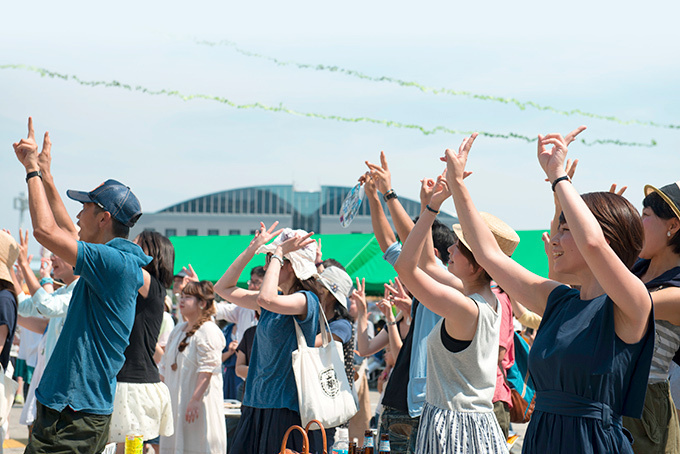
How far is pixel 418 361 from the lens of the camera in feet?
14.3

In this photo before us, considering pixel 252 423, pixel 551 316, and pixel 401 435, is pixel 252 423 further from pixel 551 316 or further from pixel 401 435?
pixel 551 316

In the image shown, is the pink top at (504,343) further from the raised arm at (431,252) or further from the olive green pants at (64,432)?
the olive green pants at (64,432)

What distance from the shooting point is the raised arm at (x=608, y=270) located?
87.2 inches

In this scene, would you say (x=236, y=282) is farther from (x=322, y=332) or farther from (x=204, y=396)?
(x=204, y=396)

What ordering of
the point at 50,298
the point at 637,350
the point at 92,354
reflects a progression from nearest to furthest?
1. the point at 637,350
2. the point at 92,354
3. the point at 50,298

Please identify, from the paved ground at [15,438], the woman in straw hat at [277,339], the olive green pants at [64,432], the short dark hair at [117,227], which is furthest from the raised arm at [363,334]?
the paved ground at [15,438]

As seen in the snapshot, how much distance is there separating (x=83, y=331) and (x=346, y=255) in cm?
1033

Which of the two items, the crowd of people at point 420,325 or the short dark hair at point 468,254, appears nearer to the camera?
the crowd of people at point 420,325

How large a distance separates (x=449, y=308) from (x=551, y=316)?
516 millimetres

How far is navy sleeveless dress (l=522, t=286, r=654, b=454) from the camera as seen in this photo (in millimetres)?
2324

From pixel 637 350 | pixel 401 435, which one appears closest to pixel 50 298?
pixel 401 435

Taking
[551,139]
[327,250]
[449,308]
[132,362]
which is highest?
[327,250]

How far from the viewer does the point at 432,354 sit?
3.28 meters

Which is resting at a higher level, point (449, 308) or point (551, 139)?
point (551, 139)
